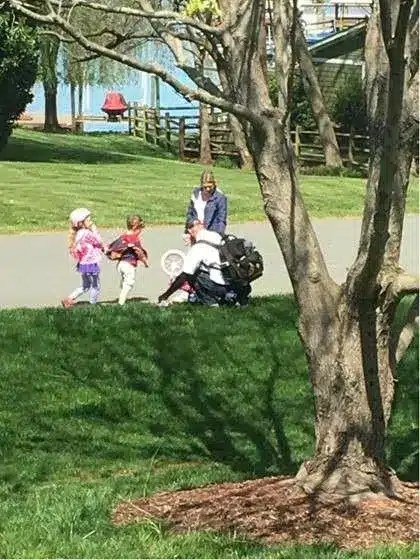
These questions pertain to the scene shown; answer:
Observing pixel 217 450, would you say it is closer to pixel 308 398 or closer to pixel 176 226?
pixel 308 398

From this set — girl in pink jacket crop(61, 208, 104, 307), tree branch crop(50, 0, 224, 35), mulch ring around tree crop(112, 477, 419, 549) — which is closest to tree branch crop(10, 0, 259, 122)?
tree branch crop(50, 0, 224, 35)

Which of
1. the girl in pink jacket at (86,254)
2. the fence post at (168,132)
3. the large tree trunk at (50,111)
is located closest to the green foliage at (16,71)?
the fence post at (168,132)

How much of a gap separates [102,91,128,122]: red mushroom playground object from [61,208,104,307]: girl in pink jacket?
1849 inches

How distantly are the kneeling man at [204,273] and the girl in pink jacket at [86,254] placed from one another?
2.39 ft

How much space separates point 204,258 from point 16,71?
63.9ft

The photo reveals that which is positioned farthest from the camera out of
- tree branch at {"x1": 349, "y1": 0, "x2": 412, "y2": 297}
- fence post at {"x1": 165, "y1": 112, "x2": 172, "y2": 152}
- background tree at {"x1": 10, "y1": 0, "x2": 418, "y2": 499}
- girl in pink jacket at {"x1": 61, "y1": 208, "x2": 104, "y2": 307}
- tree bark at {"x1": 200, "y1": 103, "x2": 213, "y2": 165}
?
fence post at {"x1": 165, "y1": 112, "x2": 172, "y2": 152}

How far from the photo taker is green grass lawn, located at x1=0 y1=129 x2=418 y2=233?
22047 mm

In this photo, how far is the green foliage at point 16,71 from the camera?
97.0 ft

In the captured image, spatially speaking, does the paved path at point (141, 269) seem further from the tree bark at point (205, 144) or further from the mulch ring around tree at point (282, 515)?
the tree bark at point (205, 144)

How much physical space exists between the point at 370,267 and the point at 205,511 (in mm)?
1392

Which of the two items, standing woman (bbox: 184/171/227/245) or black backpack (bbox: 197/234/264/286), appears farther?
standing woman (bbox: 184/171/227/245)

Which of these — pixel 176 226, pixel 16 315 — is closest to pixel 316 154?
pixel 176 226

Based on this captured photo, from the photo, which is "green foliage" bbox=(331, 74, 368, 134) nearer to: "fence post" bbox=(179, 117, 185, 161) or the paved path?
"fence post" bbox=(179, 117, 185, 161)

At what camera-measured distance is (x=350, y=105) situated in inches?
1491
